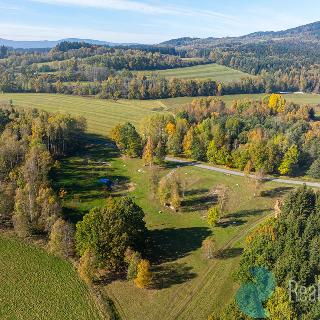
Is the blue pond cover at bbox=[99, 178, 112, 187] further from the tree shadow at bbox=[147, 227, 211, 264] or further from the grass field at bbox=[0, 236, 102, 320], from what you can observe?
the grass field at bbox=[0, 236, 102, 320]

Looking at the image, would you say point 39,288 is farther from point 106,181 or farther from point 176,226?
point 106,181

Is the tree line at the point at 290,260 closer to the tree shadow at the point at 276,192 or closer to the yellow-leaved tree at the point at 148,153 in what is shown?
the tree shadow at the point at 276,192

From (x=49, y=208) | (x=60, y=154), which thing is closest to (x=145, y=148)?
(x=60, y=154)

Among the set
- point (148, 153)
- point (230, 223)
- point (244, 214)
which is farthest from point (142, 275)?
point (148, 153)

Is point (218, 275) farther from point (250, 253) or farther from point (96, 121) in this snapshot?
point (96, 121)

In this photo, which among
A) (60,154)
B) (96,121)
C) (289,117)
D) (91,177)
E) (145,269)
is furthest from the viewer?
(96,121)

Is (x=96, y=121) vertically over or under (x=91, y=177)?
over
